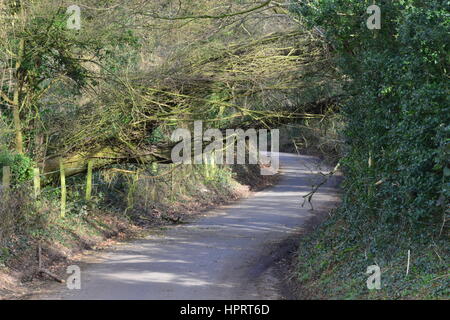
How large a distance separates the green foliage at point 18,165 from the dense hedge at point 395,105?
7.82 meters

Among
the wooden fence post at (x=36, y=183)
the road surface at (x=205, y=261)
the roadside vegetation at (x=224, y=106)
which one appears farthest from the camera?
the wooden fence post at (x=36, y=183)

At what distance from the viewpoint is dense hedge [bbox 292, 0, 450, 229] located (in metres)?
10.9

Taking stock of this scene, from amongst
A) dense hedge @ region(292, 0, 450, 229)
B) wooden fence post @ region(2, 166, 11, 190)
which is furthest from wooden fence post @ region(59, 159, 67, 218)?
dense hedge @ region(292, 0, 450, 229)

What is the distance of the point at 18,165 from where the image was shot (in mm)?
15844

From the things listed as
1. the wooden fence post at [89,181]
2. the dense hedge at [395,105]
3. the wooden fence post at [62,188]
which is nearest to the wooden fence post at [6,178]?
the wooden fence post at [62,188]

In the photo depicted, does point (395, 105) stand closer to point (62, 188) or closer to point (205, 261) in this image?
point (205, 261)

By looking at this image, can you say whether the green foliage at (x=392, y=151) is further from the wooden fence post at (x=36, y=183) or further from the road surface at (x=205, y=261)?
the wooden fence post at (x=36, y=183)

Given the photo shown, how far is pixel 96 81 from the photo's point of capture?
1789 cm

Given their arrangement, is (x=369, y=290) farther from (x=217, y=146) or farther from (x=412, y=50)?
(x=217, y=146)

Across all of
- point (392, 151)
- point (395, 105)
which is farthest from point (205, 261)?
point (395, 105)

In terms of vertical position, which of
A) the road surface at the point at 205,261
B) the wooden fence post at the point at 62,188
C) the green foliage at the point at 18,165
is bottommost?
the road surface at the point at 205,261

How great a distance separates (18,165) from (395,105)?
9.29 meters

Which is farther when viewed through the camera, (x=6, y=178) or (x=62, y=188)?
(x=62, y=188)

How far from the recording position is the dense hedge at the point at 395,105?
10891mm
